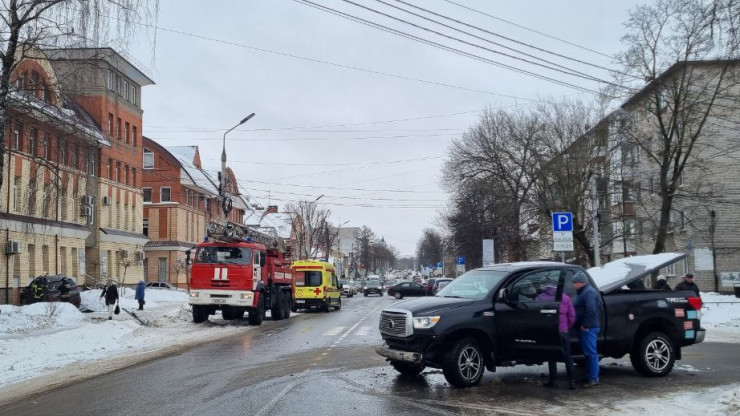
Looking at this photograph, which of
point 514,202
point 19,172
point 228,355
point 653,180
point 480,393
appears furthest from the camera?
point 514,202

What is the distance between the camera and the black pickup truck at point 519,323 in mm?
9562

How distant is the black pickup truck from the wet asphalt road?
1.37 feet

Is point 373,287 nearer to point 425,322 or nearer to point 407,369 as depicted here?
point 407,369

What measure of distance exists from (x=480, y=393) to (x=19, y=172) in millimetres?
33152

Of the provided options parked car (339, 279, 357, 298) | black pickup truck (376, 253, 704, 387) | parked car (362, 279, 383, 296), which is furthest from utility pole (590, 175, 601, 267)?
parked car (362, 279, 383, 296)

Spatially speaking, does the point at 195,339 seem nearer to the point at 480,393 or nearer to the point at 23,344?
the point at 23,344

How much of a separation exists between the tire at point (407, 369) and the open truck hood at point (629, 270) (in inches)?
130

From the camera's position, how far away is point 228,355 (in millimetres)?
14609

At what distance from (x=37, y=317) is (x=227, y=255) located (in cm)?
706

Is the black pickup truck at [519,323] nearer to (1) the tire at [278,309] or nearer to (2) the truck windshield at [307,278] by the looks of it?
(1) the tire at [278,309]

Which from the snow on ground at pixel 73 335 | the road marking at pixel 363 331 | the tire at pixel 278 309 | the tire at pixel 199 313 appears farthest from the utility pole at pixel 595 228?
the tire at pixel 199 313

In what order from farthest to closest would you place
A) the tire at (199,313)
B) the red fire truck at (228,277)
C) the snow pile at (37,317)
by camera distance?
the tire at (199,313) < the red fire truck at (228,277) < the snow pile at (37,317)

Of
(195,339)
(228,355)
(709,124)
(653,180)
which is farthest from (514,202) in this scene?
(228,355)

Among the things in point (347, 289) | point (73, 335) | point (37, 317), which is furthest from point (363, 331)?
point (347, 289)
